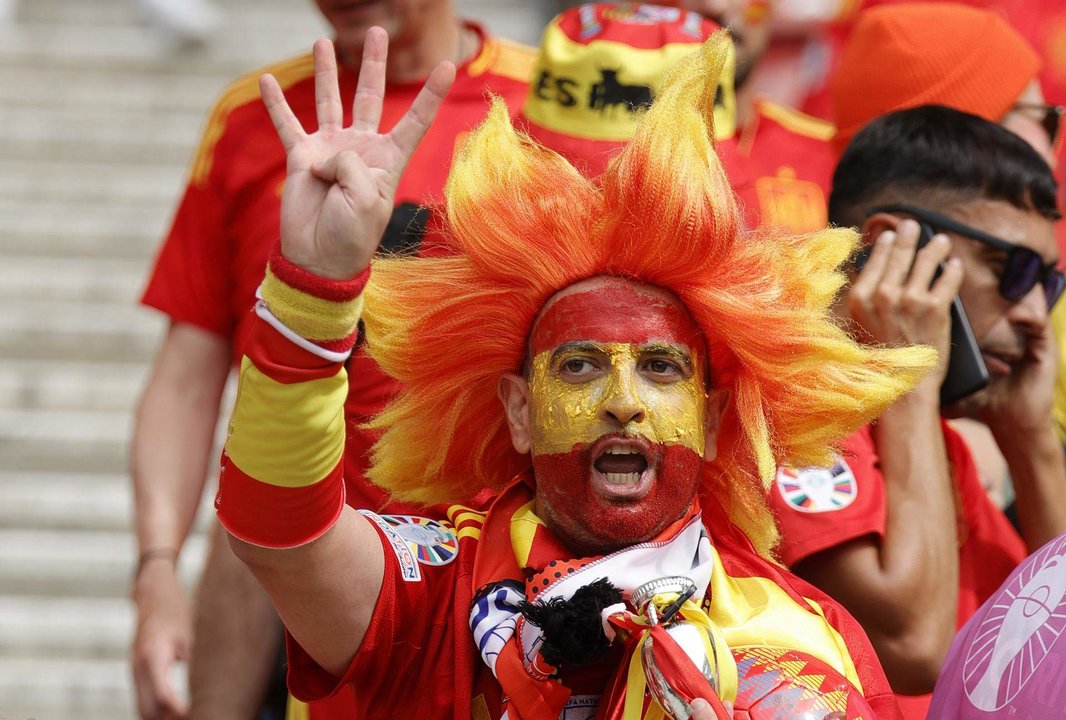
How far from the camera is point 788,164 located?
13.2ft

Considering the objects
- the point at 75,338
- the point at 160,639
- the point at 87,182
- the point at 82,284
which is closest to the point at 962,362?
the point at 160,639

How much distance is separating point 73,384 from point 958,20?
3896 mm

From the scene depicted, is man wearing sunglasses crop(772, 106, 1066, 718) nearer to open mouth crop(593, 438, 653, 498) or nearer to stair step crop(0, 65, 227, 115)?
open mouth crop(593, 438, 653, 498)

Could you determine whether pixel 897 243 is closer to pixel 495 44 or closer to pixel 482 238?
pixel 482 238

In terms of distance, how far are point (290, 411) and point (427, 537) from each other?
454 mm

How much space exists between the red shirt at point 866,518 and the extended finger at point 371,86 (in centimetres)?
99

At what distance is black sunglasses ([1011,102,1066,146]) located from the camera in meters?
3.50

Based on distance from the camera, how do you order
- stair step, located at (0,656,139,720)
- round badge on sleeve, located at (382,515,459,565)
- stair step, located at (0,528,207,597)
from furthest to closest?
stair step, located at (0,528,207,597)
stair step, located at (0,656,139,720)
round badge on sleeve, located at (382,515,459,565)

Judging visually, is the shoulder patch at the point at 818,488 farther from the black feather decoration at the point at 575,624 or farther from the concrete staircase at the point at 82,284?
the concrete staircase at the point at 82,284

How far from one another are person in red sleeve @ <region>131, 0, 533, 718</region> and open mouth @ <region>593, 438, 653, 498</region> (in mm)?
1038

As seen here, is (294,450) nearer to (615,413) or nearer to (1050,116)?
(615,413)

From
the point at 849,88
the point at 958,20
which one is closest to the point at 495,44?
the point at 849,88

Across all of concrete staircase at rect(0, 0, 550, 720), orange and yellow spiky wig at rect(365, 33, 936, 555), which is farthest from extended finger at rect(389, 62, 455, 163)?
concrete staircase at rect(0, 0, 550, 720)

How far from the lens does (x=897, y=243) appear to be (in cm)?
291
